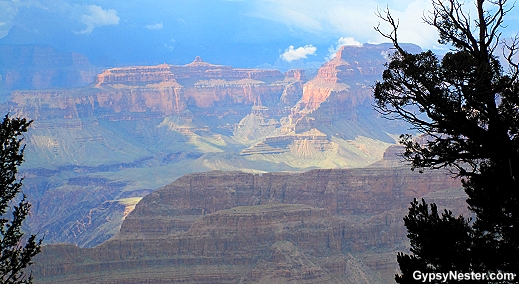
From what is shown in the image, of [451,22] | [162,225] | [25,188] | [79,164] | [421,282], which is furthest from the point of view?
[79,164]

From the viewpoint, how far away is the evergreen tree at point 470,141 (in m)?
17.3

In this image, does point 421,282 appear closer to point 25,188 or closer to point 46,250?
point 46,250

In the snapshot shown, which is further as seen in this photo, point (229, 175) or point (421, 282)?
point (229, 175)

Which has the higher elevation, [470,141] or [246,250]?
[470,141]

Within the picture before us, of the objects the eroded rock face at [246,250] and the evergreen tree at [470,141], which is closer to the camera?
the evergreen tree at [470,141]

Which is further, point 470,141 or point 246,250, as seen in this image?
point 246,250

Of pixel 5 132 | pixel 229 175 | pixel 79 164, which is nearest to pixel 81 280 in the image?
pixel 229 175

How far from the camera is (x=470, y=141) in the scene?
58.6 ft

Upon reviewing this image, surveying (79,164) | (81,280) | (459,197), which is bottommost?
(81,280)

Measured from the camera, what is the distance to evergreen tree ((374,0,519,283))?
56.9ft

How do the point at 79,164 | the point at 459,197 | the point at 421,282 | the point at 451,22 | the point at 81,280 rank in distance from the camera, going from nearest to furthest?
the point at 421,282, the point at 451,22, the point at 81,280, the point at 459,197, the point at 79,164

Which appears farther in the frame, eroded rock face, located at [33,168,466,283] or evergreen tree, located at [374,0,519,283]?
eroded rock face, located at [33,168,466,283]

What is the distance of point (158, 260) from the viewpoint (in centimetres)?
7369

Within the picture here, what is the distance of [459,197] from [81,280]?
3460 cm
